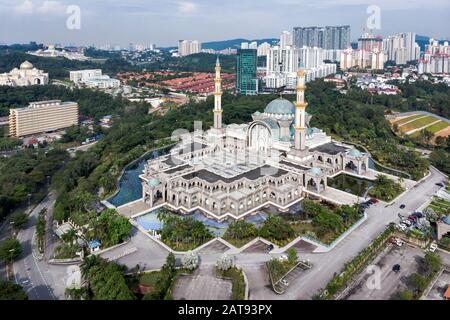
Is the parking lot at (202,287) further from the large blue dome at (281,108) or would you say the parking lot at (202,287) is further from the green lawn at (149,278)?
the large blue dome at (281,108)

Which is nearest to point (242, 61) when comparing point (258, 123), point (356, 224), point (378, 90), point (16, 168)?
point (378, 90)

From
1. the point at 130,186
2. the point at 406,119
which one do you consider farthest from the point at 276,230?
the point at 406,119

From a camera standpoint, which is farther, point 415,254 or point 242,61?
point 242,61

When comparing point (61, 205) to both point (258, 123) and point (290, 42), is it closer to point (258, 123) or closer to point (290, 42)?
point (258, 123)

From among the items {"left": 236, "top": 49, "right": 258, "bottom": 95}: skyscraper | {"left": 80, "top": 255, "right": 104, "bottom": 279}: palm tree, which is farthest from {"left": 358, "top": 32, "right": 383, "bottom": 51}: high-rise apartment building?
{"left": 80, "top": 255, "right": 104, "bottom": 279}: palm tree

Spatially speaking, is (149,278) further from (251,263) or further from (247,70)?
(247,70)

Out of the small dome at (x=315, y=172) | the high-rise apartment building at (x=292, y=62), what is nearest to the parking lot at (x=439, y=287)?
the small dome at (x=315, y=172)
